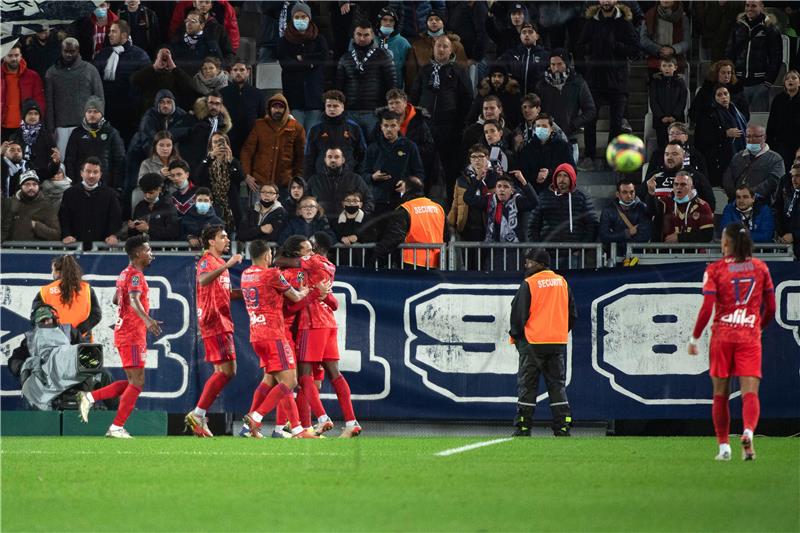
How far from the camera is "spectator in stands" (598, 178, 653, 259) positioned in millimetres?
17328

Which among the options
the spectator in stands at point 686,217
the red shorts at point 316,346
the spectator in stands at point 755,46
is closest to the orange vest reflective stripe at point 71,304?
the red shorts at point 316,346

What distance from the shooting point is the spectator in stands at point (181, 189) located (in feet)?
59.5

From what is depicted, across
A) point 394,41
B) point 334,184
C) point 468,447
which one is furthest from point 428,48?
point 468,447

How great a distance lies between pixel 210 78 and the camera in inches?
818

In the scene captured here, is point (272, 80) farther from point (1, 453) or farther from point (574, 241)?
point (1, 453)

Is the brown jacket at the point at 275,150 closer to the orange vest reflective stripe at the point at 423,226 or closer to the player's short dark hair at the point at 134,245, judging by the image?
the orange vest reflective stripe at the point at 423,226

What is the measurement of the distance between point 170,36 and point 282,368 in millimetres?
9482

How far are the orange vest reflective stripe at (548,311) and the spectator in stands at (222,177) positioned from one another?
15.8ft

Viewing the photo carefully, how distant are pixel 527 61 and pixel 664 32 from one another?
3.10 meters

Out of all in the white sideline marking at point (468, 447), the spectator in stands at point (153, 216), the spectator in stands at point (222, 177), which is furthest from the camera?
the spectator in stands at point (222, 177)

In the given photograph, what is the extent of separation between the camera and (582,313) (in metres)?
16.9

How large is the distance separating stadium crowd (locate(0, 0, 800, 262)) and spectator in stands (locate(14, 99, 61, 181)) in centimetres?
3

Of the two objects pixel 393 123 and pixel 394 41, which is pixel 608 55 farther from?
pixel 393 123

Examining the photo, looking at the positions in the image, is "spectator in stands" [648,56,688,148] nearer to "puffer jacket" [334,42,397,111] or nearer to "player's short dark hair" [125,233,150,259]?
"puffer jacket" [334,42,397,111]
